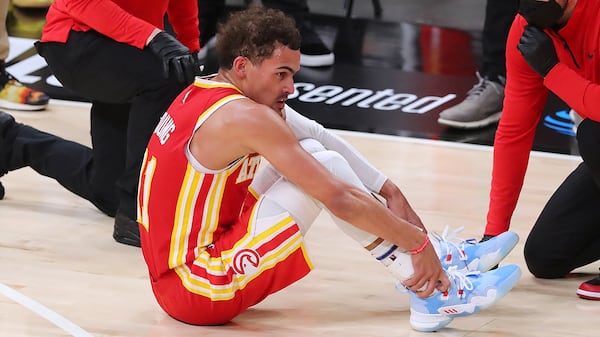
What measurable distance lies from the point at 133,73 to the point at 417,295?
1.26 metres

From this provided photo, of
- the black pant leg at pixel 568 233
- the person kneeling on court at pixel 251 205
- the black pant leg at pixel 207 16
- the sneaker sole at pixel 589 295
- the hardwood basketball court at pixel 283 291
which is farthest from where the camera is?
the black pant leg at pixel 207 16

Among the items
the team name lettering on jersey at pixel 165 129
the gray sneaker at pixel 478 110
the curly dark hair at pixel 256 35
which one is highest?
the curly dark hair at pixel 256 35

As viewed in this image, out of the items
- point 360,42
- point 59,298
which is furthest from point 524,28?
point 360,42

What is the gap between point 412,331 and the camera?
10.7ft

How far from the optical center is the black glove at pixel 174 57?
12.2 ft

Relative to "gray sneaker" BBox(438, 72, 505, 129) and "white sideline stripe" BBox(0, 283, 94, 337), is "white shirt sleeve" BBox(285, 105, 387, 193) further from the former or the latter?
"gray sneaker" BBox(438, 72, 505, 129)

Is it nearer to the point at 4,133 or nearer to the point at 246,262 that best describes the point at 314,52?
the point at 4,133

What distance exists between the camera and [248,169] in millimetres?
3219

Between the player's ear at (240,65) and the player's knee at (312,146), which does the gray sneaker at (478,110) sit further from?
the player's ear at (240,65)

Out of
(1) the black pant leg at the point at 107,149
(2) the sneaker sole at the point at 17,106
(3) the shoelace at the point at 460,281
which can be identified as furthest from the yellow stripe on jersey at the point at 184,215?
(2) the sneaker sole at the point at 17,106

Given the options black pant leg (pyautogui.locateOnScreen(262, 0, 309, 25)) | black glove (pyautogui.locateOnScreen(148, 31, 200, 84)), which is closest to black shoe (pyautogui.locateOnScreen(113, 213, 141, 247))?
black glove (pyautogui.locateOnScreen(148, 31, 200, 84))

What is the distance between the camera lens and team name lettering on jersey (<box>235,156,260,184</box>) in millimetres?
3189

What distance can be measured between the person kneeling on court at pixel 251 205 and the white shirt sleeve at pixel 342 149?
0.13 metres

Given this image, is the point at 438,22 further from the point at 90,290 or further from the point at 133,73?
the point at 90,290
